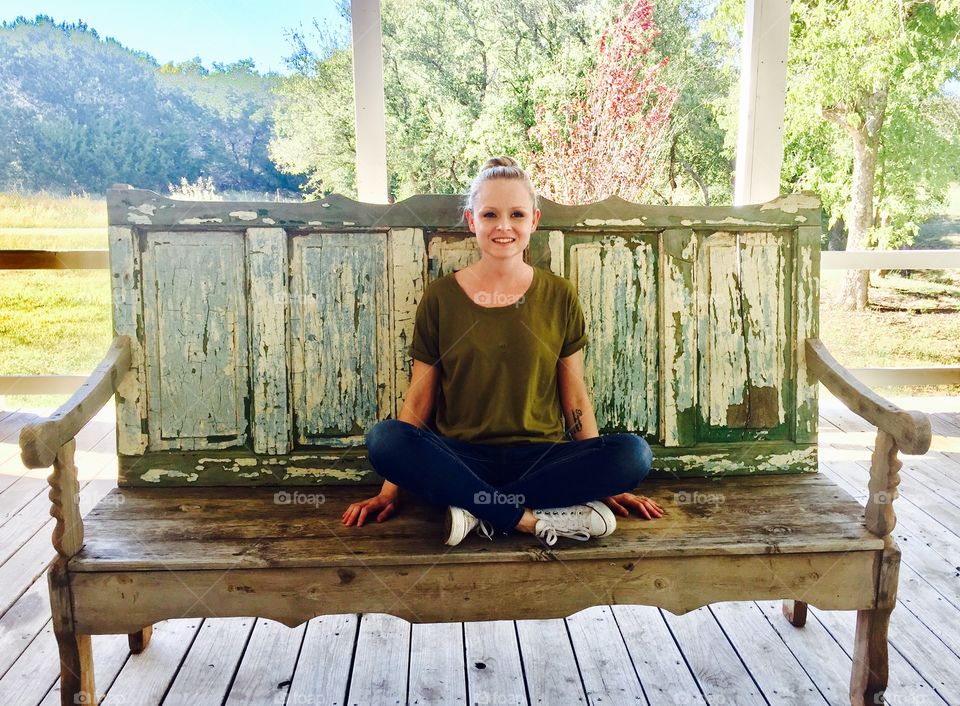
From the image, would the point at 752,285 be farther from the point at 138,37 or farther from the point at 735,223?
the point at 138,37

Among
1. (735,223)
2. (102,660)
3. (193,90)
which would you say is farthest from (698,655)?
(193,90)

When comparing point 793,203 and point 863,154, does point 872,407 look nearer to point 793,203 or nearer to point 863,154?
point 793,203

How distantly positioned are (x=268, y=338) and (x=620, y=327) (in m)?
0.94

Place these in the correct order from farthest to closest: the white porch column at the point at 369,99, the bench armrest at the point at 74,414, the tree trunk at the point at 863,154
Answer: the tree trunk at the point at 863,154 < the white porch column at the point at 369,99 < the bench armrest at the point at 74,414

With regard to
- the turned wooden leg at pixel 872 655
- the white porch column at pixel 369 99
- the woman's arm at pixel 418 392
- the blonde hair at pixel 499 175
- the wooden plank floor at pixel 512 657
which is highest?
the white porch column at pixel 369 99

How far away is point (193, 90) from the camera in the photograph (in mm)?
3176

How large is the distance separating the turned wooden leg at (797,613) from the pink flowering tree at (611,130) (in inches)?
71.8

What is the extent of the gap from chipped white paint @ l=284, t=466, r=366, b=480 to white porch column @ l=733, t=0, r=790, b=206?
5.54 ft

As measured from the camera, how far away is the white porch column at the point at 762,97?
255 centimetres

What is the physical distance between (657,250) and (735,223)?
222 millimetres

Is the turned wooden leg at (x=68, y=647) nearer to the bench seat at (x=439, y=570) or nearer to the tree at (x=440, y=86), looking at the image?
the bench seat at (x=439, y=570)

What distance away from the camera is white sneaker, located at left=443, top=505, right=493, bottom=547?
157 cm

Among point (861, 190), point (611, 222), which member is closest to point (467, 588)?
point (611, 222)

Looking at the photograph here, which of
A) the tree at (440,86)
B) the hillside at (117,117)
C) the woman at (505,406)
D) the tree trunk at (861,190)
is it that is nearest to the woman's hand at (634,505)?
the woman at (505,406)
